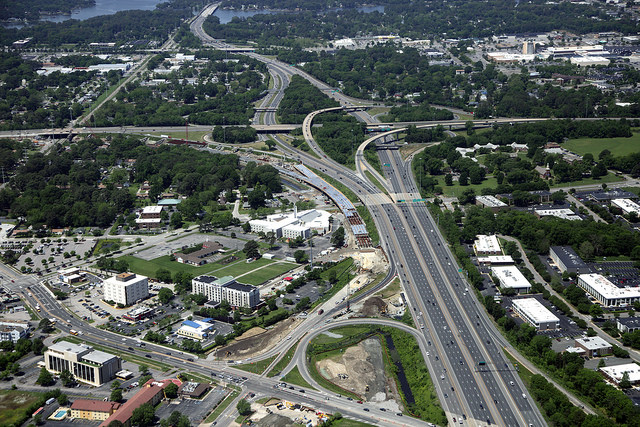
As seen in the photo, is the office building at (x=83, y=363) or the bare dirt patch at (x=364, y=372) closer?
the bare dirt patch at (x=364, y=372)

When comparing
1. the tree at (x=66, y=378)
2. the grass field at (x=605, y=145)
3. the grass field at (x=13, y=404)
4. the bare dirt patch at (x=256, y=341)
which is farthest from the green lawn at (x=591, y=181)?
the grass field at (x=13, y=404)

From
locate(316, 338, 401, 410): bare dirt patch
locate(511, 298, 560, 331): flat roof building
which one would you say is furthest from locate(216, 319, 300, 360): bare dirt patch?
locate(511, 298, 560, 331): flat roof building

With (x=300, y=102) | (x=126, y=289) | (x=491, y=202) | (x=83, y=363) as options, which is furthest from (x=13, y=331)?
(x=300, y=102)

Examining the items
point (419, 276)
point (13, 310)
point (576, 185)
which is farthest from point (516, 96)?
point (13, 310)

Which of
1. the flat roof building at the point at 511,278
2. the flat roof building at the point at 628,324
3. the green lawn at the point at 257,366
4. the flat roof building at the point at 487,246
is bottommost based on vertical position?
the green lawn at the point at 257,366

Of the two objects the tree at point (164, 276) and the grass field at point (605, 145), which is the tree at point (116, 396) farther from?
the grass field at point (605, 145)

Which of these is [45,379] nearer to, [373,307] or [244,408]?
[244,408]

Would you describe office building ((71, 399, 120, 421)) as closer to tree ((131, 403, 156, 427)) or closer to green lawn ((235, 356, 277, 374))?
tree ((131, 403, 156, 427))
